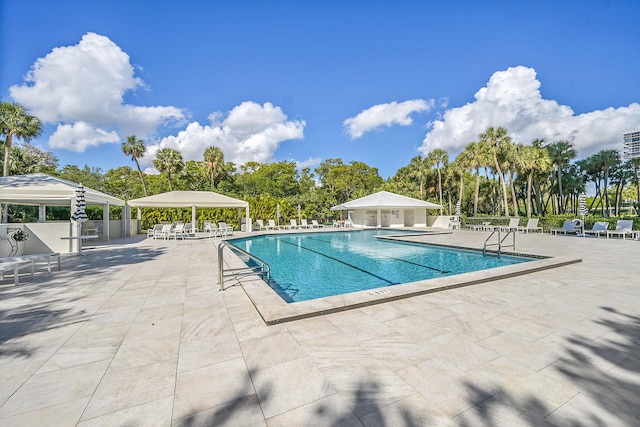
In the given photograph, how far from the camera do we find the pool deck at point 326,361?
182 centimetres

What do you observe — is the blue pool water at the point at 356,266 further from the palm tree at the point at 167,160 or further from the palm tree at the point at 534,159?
the palm tree at the point at 167,160

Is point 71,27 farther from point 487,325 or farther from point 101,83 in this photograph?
point 487,325

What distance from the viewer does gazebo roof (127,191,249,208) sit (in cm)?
1523

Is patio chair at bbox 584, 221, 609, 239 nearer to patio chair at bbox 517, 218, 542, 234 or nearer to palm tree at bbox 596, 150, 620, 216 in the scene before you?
patio chair at bbox 517, 218, 542, 234

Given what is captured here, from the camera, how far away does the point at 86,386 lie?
2168 mm

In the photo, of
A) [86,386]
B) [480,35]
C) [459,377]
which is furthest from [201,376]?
[480,35]

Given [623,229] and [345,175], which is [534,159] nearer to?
[623,229]

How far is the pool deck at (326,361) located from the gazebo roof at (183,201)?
11.5m

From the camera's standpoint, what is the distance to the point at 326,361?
2467 millimetres

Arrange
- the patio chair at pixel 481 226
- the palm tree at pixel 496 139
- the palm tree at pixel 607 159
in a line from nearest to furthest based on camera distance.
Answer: the patio chair at pixel 481 226
the palm tree at pixel 496 139
the palm tree at pixel 607 159

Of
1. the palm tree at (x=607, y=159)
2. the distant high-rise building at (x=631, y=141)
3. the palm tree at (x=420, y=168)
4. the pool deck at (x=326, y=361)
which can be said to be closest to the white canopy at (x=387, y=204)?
the palm tree at (x=420, y=168)

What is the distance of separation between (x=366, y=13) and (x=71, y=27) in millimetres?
11036

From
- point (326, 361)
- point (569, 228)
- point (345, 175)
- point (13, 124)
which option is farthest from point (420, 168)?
point (13, 124)

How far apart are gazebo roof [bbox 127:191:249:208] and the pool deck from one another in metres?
11.5
